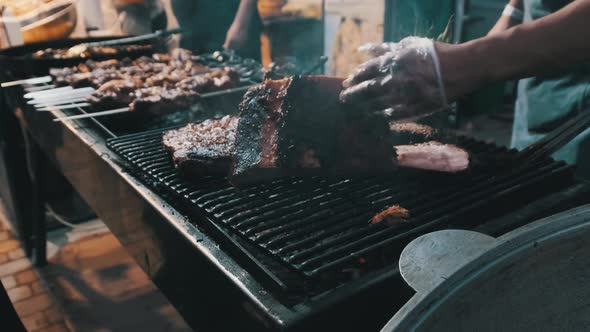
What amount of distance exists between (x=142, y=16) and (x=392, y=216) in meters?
7.22

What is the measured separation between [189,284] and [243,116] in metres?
0.86

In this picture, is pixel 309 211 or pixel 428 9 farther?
pixel 428 9

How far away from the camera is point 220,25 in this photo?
20.8 feet

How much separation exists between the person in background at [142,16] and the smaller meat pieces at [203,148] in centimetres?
579

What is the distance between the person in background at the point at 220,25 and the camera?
5.79m

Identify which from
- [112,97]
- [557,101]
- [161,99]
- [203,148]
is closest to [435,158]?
[203,148]

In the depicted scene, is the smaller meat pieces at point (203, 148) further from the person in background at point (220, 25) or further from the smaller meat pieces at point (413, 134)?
the person in background at point (220, 25)

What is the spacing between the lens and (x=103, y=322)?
13.0 feet

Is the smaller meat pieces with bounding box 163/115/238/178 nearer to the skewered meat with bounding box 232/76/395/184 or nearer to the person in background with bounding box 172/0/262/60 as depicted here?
the skewered meat with bounding box 232/76/395/184

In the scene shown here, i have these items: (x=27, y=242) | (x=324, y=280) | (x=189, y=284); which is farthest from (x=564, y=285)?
(x=27, y=242)

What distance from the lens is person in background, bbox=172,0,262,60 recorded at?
5789 millimetres

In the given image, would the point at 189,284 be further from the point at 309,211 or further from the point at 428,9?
the point at 428,9

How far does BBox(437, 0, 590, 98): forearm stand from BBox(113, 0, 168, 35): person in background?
22.2ft

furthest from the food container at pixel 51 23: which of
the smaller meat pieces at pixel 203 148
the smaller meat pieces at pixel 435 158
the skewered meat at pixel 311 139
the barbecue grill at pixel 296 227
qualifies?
the smaller meat pieces at pixel 435 158
